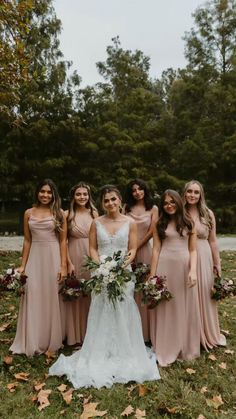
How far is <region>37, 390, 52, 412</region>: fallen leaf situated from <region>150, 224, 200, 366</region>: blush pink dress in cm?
157

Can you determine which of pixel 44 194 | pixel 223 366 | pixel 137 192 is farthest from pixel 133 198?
pixel 223 366

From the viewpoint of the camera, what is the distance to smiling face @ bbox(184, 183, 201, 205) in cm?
582

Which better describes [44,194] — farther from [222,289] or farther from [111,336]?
[222,289]

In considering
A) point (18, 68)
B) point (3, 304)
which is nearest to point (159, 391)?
point (3, 304)

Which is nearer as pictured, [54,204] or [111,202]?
[111,202]

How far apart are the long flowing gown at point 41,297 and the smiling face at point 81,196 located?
0.53 metres

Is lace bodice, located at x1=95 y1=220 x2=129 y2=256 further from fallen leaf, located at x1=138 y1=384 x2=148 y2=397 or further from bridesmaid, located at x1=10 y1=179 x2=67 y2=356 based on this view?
fallen leaf, located at x1=138 y1=384 x2=148 y2=397

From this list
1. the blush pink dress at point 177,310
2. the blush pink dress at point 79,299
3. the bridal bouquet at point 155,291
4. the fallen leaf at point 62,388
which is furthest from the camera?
the blush pink dress at point 79,299

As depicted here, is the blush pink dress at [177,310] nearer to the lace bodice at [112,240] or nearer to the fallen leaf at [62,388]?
the lace bodice at [112,240]

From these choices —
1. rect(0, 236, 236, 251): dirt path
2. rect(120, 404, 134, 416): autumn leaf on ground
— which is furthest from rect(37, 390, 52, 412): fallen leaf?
rect(0, 236, 236, 251): dirt path

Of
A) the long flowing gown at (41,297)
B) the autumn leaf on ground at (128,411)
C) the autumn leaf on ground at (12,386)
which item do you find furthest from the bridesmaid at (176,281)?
the autumn leaf on ground at (12,386)

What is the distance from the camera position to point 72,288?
5660mm

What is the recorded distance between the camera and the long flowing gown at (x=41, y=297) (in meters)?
5.78

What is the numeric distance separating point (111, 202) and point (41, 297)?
169 centimetres
